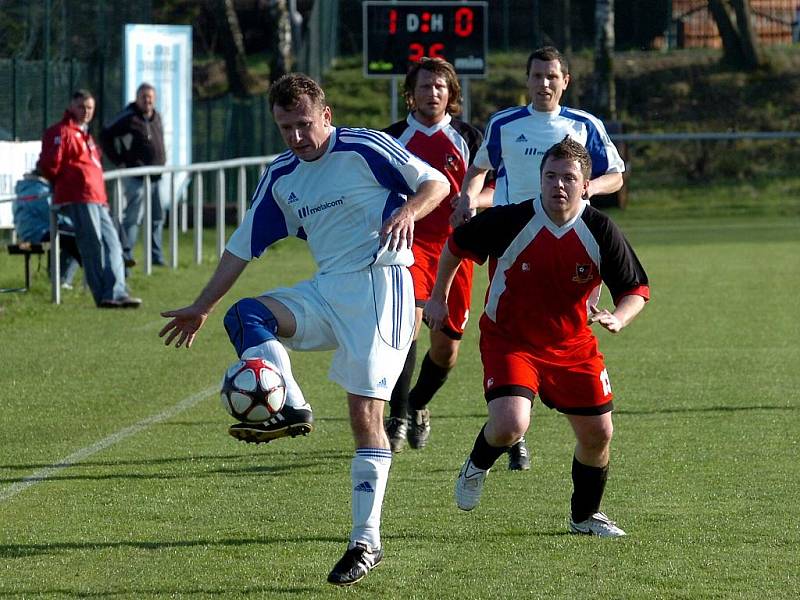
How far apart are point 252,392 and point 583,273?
4.94 ft

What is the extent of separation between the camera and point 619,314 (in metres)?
5.72

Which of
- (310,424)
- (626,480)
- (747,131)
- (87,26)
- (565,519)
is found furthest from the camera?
(747,131)

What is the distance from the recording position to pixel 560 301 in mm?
5941

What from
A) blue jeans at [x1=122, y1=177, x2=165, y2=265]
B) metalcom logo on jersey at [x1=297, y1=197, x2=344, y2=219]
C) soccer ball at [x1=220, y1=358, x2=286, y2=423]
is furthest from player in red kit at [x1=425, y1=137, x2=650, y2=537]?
blue jeans at [x1=122, y1=177, x2=165, y2=265]

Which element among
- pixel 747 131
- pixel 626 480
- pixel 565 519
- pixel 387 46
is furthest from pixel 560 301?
pixel 747 131

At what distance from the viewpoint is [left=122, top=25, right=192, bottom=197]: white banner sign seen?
816 inches

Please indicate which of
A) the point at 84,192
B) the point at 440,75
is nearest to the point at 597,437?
the point at 440,75

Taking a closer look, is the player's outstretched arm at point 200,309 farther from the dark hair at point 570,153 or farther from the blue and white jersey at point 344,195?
the dark hair at point 570,153

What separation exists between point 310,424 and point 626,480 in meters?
2.39

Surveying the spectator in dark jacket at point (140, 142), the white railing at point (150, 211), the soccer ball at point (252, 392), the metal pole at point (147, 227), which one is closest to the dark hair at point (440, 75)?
the soccer ball at point (252, 392)

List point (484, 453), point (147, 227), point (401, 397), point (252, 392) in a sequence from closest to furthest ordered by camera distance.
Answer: point (252, 392)
point (484, 453)
point (401, 397)
point (147, 227)

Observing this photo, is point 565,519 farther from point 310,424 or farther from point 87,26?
point 87,26

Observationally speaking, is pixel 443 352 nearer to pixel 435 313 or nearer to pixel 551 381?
pixel 435 313

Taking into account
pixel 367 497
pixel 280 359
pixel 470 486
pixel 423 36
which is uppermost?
pixel 423 36
